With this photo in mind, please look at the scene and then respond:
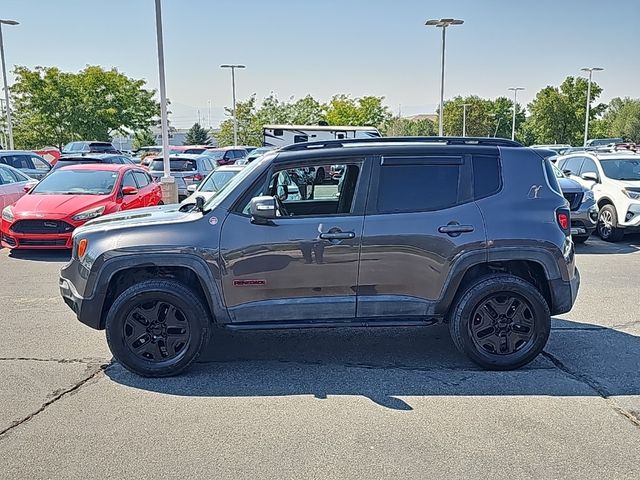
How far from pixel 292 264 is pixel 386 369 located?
120 cm

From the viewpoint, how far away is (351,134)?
2938 cm

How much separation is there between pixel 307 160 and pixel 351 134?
24.8 meters

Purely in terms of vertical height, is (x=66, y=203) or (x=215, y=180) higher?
(x=215, y=180)

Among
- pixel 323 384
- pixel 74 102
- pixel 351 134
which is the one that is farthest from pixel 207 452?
pixel 74 102

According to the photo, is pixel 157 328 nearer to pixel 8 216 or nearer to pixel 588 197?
pixel 8 216

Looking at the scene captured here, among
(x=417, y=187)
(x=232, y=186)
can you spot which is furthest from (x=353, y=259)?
(x=232, y=186)

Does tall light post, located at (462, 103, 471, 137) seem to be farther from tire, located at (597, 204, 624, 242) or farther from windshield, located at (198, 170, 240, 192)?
windshield, located at (198, 170, 240, 192)

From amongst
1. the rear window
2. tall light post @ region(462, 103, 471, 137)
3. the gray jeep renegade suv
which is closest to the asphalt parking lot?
the gray jeep renegade suv

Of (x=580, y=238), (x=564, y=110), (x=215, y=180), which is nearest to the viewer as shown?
(x=580, y=238)

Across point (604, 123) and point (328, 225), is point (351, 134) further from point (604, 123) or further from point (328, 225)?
point (604, 123)

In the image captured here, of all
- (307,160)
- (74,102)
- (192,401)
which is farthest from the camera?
(74,102)

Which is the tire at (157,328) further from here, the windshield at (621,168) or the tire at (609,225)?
the windshield at (621,168)

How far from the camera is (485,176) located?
16.6 feet

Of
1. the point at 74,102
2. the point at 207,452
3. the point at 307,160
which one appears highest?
the point at 74,102
